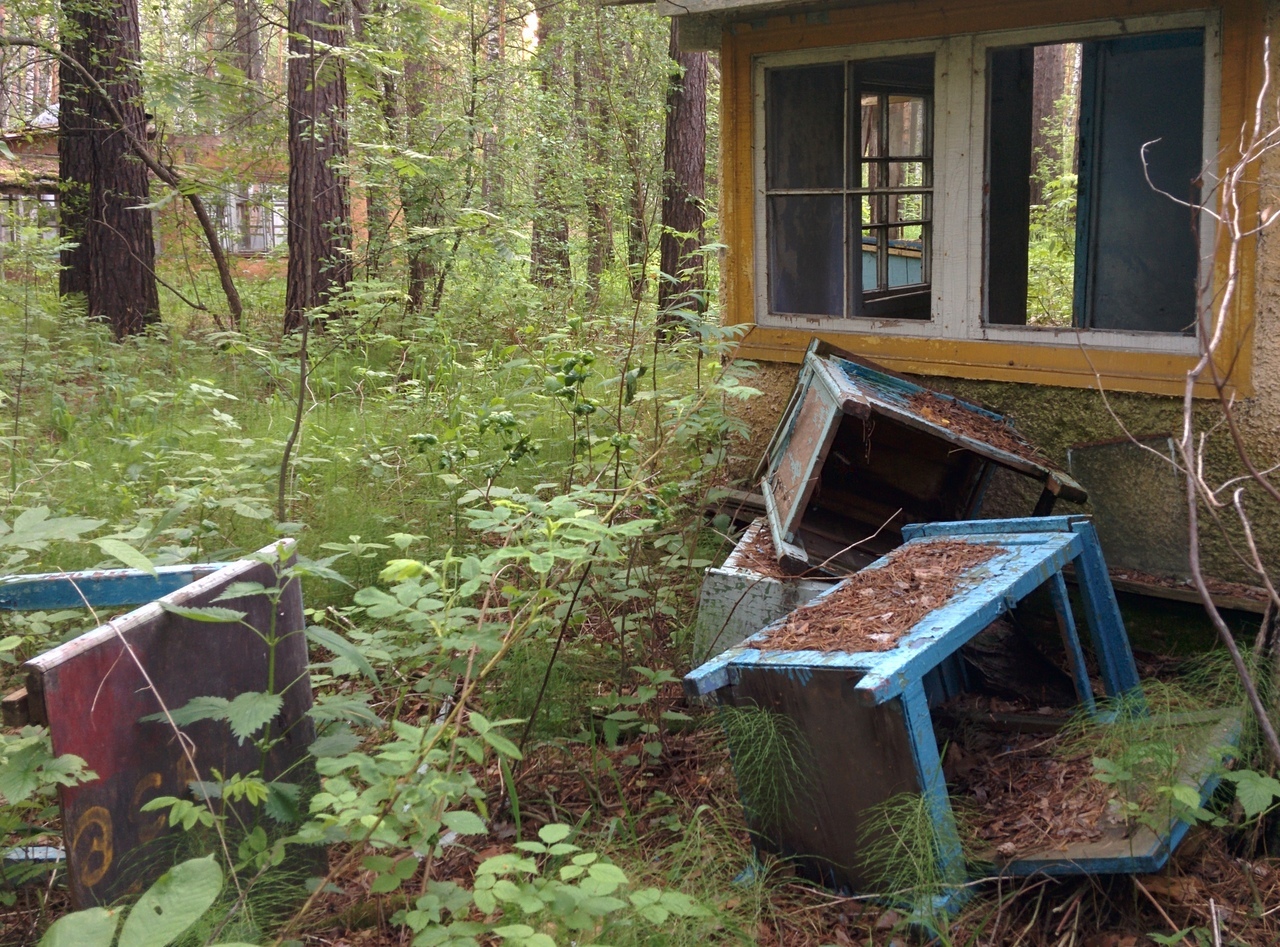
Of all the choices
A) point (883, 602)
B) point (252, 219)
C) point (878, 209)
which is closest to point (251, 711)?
point (883, 602)

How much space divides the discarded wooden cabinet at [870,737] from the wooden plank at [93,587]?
1.42 metres

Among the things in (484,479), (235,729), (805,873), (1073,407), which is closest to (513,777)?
(805,873)

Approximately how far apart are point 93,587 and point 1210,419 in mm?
4004

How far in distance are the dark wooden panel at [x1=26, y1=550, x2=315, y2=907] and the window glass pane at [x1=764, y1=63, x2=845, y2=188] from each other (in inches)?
141

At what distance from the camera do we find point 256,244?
78.9 ft

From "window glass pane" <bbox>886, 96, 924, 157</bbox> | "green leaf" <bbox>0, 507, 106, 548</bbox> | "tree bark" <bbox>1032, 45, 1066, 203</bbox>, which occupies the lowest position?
"green leaf" <bbox>0, 507, 106, 548</bbox>

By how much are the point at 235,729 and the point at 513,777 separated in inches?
52.4

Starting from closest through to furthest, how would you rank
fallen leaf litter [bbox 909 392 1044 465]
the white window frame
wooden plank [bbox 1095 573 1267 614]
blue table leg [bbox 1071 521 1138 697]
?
blue table leg [bbox 1071 521 1138 697]
wooden plank [bbox 1095 573 1267 614]
fallen leaf litter [bbox 909 392 1044 465]
the white window frame

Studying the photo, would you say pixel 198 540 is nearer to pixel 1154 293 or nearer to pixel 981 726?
pixel 981 726

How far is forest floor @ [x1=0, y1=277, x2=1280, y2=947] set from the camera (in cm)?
277

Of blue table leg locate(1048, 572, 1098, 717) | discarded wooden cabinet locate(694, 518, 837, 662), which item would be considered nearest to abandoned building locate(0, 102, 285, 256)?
discarded wooden cabinet locate(694, 518, 837, 662)

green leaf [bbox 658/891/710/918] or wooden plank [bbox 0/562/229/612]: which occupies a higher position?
wooden plank [bbox 0/562/229/612]

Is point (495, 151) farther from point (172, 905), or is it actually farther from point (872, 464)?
point (172, 905)

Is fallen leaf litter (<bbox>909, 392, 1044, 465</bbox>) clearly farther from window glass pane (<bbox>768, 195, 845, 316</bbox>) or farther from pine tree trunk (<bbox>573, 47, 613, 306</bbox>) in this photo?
pine tree trunk (<bbox>573, 47, 613, 306</bbox>)
